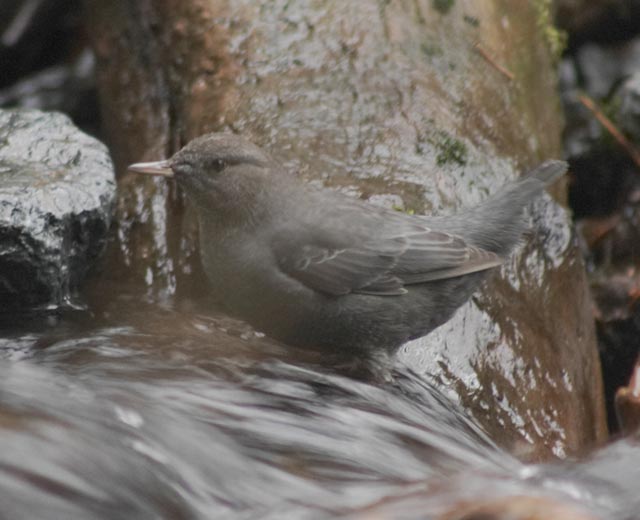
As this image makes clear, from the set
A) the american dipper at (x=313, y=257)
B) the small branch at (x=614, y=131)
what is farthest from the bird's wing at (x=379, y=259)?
the small branch at (x=614, y=131)

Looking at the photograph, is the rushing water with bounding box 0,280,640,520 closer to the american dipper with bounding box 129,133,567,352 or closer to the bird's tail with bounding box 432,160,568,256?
the american dipper with bounding box 129,133,567,352

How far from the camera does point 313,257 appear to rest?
178 inches

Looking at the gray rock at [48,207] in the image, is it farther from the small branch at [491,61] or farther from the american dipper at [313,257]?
the small branch at [491,61]

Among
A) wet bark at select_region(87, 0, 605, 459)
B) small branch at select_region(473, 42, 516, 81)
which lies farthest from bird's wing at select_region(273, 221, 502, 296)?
small branch at select_region(473, 42, 516, 81)

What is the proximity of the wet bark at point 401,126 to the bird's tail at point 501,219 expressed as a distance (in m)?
0.26

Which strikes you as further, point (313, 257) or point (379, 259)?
point (379, 259)

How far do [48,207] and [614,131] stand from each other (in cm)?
389

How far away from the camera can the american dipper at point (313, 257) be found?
447 centimetres

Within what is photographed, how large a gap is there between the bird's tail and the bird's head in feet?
2.96

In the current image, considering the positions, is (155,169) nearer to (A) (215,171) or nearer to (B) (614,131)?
(A) (215,171)

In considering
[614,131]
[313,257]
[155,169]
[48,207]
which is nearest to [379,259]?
[313,257]

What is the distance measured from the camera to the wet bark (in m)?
4.66

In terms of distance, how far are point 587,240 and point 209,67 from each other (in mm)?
2625

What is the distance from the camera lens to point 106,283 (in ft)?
17.1
